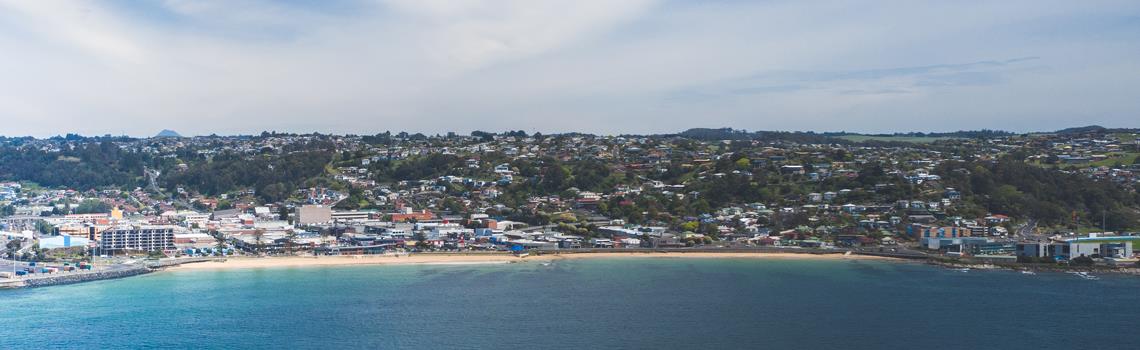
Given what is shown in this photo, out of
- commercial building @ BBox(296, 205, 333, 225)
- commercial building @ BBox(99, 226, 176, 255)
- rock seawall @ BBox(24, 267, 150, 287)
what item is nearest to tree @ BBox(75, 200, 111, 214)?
commercial building @ BBox(296, 205, 333, 225)

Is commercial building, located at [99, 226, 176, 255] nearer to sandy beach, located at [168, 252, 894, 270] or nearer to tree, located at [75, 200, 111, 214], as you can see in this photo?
sandy beach, located at [168, 252, 894, 270]

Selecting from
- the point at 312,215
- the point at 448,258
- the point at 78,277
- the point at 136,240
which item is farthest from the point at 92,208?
the point at 448,258

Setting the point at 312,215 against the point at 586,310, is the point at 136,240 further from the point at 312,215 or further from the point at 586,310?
the point at 586,310

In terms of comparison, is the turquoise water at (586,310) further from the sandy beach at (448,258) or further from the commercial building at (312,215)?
the commercial building at (312,215)

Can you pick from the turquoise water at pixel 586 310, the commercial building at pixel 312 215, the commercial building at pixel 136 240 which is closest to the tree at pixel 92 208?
the commercial building at pixel 312 215

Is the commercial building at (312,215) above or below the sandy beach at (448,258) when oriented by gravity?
above

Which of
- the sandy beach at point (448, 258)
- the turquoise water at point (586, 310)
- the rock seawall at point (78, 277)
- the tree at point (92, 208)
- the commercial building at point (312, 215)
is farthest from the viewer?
the tree at point (92, 208)

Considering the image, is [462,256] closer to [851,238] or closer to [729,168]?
[851,238]
